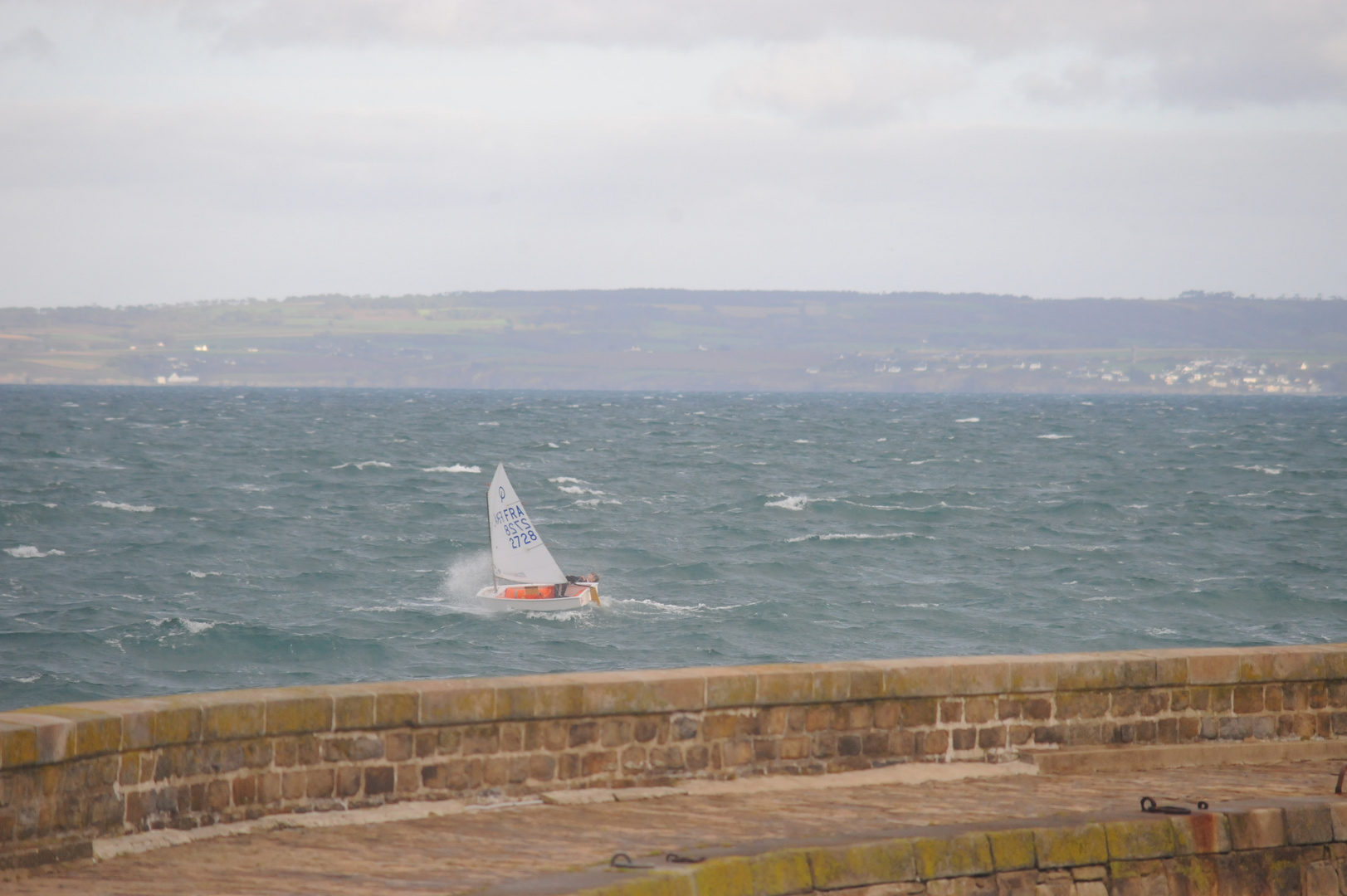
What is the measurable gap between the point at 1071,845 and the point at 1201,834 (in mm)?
977

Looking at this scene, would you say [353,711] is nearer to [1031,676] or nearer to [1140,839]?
[1140,839]

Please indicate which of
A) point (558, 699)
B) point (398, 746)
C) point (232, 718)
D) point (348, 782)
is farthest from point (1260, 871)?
point (232, 718)

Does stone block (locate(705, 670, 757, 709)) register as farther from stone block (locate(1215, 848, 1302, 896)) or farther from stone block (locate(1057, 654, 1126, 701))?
stone block (locate(1215, 848, 1302, 896))

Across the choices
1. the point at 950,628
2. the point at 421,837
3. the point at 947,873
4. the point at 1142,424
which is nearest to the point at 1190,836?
the point at 947,873

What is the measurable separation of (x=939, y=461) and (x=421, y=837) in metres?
72.4

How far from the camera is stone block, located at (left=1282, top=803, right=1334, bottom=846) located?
9.16m

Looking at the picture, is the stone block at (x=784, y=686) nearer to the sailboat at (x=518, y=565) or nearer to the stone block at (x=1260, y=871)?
the stone block at (x=1260, y=871)

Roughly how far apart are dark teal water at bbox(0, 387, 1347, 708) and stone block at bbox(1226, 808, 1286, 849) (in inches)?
845

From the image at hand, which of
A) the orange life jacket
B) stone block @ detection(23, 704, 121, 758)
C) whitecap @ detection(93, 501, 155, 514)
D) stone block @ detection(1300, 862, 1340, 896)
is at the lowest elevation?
the orange life jacket

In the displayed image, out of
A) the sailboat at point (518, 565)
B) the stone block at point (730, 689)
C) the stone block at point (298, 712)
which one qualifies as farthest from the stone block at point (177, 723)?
the sailboat at point (518, 565)

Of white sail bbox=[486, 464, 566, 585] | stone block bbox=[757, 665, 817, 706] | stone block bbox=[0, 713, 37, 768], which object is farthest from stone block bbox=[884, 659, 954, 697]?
white sail bbox=[486, 464, 566, 585]

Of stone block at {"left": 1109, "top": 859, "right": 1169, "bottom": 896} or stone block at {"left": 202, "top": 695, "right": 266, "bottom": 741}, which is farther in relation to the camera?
stone block at {"left": 1109, "top": 859, "right": 1169, "bottom": 896}

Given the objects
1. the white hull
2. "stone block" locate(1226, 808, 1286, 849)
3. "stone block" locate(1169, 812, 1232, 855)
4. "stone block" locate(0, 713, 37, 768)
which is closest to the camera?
"stone block" locate(0, 713, 37, 768)

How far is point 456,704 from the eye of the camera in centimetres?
905
